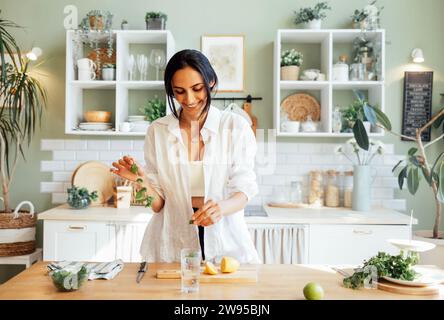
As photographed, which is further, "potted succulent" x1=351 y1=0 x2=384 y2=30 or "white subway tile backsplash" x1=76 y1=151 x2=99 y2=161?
"white subway tile backsplash" x1=76 y1=151 x2=99 y2=161

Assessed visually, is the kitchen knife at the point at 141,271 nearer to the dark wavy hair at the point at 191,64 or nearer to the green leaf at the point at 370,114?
→ the dark wavy hair at the point at 191,64

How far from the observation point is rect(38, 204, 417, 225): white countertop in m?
3.25

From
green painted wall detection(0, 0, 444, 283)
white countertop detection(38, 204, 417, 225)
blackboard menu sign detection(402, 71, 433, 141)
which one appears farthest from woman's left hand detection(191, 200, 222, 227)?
blackboard menu sign detection(402, 71, 433, 141)

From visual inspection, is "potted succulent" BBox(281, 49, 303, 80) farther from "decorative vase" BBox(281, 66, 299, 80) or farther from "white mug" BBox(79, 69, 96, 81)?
"white mug" BBox(79, 69, 96, 81)

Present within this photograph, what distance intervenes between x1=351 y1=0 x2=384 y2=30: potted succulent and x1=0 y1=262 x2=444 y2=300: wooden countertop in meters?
2.54

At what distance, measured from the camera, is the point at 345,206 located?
150 inches

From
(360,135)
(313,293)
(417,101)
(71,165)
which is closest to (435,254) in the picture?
(360,135)

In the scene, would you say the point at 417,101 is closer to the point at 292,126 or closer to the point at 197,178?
the point at 292,126

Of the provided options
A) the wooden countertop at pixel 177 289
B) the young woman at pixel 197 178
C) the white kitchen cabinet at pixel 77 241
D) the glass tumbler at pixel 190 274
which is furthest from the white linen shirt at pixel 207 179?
the white kitchen cabinet at pixel 77 241

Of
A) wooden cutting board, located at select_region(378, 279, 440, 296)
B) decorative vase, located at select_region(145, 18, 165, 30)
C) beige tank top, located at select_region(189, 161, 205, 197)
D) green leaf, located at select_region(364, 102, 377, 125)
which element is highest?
decorative vase, located at select_region(145, 18, 165, 30)

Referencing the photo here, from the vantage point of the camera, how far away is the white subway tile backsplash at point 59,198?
158 inches

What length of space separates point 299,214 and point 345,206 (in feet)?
2.03

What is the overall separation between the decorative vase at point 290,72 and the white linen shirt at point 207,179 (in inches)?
70.2
